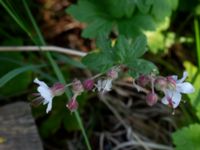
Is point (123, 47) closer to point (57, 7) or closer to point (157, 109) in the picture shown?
point (157, 109)

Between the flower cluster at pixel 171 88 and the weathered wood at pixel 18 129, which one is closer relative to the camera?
the flower cluster at pixel 171 88

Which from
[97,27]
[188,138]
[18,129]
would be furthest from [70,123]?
[188,138]

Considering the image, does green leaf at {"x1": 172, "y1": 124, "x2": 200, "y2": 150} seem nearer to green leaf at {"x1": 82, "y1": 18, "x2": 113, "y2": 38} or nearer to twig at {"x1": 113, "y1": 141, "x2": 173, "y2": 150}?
twig at {"x1": 113, "y1": 141, "x2": 173, "y2": 150}

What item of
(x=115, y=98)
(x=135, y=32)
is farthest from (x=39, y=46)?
(x=115, y=98)

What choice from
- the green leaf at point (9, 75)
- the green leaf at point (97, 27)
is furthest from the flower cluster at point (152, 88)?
the green leaf at point (97, 27)

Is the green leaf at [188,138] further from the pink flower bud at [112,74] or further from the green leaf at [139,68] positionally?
the pink flower bud at [112,74]

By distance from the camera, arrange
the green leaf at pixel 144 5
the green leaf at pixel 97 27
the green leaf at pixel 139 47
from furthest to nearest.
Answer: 1. the green leaf at pixel 97 27
2. the green leaf at pixel 144 5
3. the green leaf at pixel 139 47
